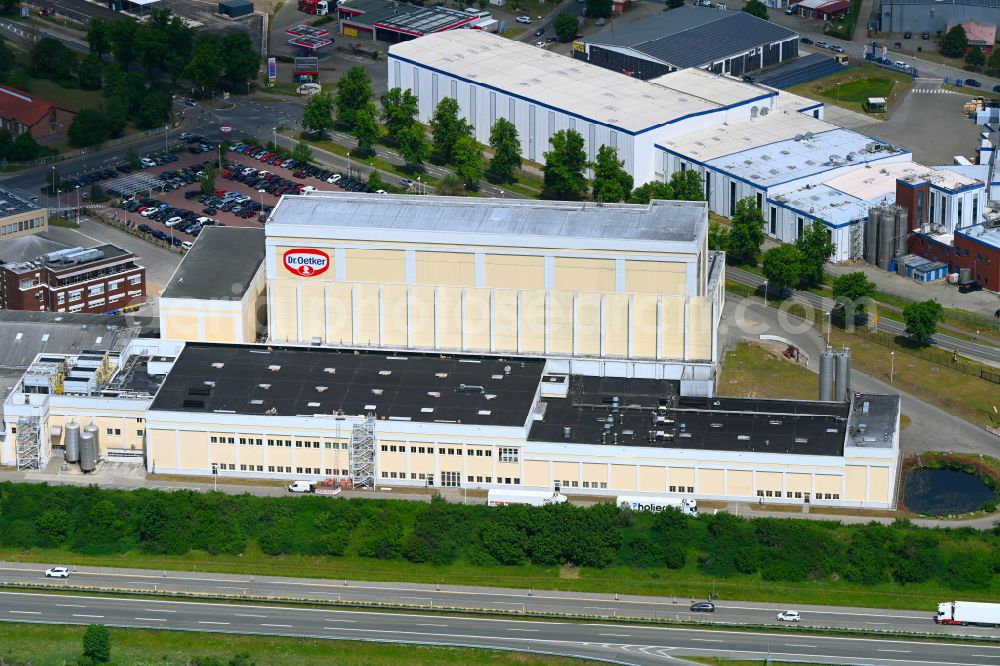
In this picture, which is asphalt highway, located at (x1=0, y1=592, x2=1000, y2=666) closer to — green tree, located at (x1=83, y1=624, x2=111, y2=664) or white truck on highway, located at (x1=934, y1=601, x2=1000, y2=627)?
white truck on highway, located at (x1=934, y1=601, x2=1000, y2=627)

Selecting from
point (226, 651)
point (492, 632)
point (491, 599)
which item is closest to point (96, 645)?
point (226, 651)

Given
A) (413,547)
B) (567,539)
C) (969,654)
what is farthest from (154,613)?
(969,654)

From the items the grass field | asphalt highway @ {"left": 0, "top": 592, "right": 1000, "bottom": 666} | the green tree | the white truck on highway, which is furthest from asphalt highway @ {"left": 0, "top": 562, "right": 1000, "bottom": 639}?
the green tree

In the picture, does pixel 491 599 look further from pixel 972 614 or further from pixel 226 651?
pixel 972 614

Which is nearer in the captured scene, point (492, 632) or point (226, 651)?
point (226, 651)

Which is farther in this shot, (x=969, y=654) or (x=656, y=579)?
(x=656, y=579)

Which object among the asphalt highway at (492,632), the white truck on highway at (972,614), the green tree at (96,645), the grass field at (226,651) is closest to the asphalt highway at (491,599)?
the white truck on highway at (972,614)

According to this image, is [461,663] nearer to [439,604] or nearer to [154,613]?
[439,604]
